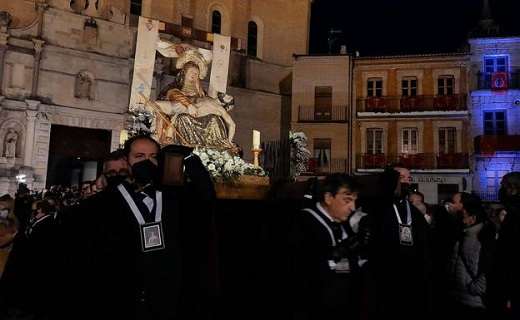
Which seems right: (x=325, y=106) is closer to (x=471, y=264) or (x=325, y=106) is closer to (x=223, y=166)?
(x=223, y=166)

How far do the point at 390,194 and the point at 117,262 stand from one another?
2.77 meters

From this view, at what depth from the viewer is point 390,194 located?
16.4 feet

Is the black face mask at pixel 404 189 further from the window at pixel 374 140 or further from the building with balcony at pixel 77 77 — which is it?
the window at pixel 374 140

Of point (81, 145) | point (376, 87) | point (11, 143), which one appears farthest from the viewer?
point (376, 87)

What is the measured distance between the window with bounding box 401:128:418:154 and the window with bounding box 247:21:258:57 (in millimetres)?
10790

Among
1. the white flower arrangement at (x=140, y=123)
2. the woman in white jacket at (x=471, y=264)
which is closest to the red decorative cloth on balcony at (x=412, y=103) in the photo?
the white flower arrangement at (x=140, y=123)

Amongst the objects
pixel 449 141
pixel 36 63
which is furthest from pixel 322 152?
pixel 36 63

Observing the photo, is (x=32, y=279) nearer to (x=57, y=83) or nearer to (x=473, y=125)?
(x=57, y=83)

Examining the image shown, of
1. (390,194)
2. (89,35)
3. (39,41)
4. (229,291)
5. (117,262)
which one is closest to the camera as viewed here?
(117,262)

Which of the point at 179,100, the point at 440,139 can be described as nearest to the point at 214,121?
the point at 179,100

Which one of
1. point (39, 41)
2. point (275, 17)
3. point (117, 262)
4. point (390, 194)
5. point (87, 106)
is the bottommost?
point (117, 262)

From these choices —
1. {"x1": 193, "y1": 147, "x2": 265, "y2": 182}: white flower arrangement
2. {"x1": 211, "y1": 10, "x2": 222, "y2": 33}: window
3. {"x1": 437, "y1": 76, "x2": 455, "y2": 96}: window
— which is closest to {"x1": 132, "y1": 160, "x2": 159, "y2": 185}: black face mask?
{"x1": 193, "y1": 147, "x2": 265, "y2": 182}: white flower arrangement

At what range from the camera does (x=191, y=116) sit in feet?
49.7

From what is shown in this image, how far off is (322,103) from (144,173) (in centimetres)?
2965
